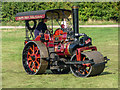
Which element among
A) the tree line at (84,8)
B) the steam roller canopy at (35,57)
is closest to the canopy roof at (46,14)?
the steam roller canopy at (35,57)

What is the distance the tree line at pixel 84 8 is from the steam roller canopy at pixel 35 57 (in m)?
30.6

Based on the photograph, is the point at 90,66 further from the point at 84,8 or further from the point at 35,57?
the point at 84,8

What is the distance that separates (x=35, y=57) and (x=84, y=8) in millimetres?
33379

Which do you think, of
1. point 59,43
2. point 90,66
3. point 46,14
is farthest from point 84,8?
point 90,66

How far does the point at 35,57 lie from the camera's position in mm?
12945

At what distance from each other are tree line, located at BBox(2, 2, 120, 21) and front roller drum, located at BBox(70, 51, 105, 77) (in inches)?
1266

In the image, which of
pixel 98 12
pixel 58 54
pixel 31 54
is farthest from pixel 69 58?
pixel 98 12

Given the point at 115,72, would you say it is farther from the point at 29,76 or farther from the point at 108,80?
the point at 29,76

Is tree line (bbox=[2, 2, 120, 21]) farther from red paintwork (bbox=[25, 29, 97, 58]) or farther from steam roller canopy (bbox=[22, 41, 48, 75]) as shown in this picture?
red paintwork (bbox=[25, 29, 97, 58])

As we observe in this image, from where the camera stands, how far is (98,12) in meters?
44.1

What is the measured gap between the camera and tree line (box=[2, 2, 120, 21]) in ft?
144

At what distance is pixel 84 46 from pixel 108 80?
5.44ft

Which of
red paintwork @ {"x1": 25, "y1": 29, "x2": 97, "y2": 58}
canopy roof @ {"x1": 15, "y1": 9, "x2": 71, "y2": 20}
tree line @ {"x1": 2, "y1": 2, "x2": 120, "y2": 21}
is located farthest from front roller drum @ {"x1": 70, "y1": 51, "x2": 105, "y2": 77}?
tree line @ {"x1": 2, "y1": 2, "x2": 120, "y2": 21}

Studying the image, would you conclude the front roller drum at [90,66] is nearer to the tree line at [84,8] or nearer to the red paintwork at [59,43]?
the red paintwork at [59,43]
